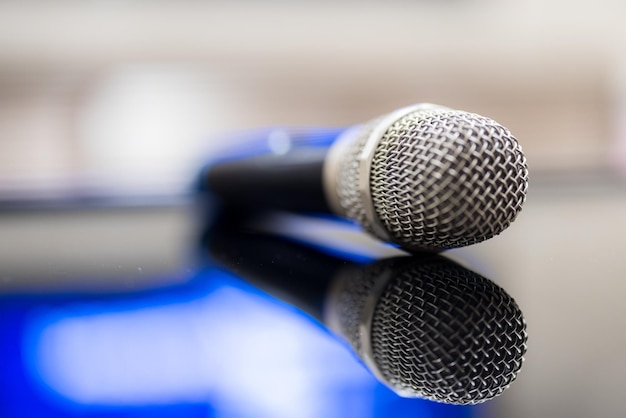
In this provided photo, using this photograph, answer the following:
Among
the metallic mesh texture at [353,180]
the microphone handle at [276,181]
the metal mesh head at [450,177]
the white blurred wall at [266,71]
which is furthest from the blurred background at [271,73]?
the metal mesh head at [450,177]

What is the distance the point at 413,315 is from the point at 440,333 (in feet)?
0.13

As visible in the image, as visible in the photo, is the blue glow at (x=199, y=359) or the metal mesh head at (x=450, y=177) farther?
the metal mesh head at (x=450, y=177)

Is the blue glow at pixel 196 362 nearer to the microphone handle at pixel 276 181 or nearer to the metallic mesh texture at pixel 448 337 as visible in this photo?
the metallic mesh texture at pixel 448 337

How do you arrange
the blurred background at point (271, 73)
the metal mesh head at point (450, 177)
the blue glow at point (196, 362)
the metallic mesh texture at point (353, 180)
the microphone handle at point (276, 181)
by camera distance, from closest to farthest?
1. the blue glow at point (196, 362)
2. the metal mesh head at point (450, 177)
3. the metallic mesh texture at point (353, 180)
4. the microphone handle at point (276, 181)
5. the blurred background at point (271, 73)

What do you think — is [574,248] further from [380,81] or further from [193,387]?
[380,81]

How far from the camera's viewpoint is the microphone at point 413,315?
13.1 inches

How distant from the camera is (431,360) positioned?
1.15 ft

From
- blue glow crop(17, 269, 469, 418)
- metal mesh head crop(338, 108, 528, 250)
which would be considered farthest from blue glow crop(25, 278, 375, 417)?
metal mesh head crop(338, 108, 528, 250)

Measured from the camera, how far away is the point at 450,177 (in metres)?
0.47

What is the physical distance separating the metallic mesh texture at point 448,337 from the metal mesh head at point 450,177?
53 millimetres

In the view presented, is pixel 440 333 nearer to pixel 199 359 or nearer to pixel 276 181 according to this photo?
→ pixel 199 359

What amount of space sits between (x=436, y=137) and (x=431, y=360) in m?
0.20

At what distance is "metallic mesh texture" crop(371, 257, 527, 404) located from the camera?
0.33 meters

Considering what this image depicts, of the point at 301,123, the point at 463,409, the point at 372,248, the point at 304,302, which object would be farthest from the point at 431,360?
the point at 301,123
